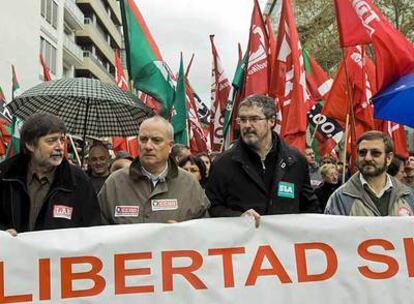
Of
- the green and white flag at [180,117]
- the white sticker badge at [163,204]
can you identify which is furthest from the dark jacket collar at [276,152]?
the green and white flag at [180,117]

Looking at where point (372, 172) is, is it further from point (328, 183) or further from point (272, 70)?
point (272, 70)

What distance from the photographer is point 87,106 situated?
641cm

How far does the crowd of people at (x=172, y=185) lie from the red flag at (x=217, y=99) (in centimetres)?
534

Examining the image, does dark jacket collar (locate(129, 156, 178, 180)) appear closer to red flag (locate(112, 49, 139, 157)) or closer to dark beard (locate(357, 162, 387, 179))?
dark beard (locate(357, 162, 387, 179))

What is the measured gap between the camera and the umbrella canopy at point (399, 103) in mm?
5605

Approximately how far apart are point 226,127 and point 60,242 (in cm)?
508

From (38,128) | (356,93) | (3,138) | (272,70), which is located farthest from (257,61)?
(3,138)

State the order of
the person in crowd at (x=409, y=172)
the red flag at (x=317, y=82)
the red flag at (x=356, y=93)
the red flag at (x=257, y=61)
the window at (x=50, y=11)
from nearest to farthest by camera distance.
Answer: the person in crowd at (x=409, y=172) < the red flag at (x=356, y=93) < the red flag at (x=257, y=61) < the red flag at (x=317, y=82) < the window at (x=50, y=11)

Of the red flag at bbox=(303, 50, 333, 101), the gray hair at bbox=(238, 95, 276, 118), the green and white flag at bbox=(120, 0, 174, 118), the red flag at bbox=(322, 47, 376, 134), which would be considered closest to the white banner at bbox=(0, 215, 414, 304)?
the gray hair at bbox=(238, 95, 276, 118)

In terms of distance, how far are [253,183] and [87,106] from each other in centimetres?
286

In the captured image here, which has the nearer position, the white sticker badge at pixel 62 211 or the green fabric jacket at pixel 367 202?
the white sticker badge at pixel 62 211

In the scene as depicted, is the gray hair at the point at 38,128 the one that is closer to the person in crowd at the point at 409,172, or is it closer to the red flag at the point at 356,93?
the red flag at the point at 356,93

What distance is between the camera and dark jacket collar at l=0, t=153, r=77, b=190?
11.7 feet

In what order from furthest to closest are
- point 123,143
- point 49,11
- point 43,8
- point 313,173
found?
point 49,11, point 43,8, point 123,143, point 313,173
